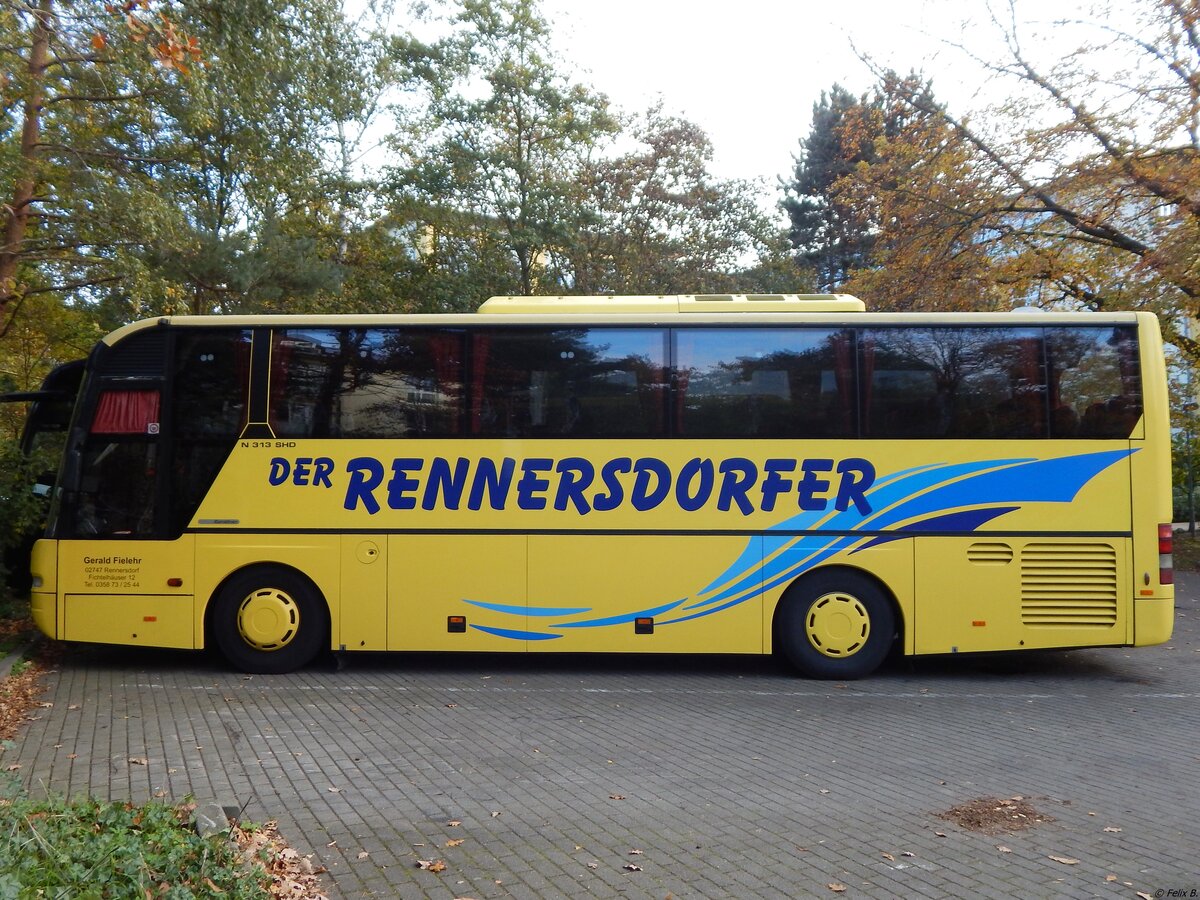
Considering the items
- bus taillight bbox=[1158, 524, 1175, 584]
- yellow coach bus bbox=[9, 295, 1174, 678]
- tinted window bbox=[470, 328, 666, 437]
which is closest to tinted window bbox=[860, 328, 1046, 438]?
yellow coach bus bbox=[9, 295, 1174, 678]

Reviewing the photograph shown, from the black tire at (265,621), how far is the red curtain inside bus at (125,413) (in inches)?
66.2

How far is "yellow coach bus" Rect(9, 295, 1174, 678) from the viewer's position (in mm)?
9516

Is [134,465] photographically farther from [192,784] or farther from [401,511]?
[192,784]

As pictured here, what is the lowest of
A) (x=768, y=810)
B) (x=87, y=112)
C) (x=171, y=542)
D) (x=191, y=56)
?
(x=768, y=810)

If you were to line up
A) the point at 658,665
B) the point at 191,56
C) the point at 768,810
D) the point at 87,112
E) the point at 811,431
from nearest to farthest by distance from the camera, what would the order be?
the point at 768,810
the point at 191,56
the point at 811,431
the point at 658,665
the point at 87,112

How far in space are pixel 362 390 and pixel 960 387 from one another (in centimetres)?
558

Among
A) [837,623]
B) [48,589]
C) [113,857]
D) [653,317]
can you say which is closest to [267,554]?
[48,589]

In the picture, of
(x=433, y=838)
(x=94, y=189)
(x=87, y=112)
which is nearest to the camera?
(x=433, y=838)

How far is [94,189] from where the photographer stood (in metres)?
13.9

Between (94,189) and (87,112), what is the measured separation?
7.24 ft

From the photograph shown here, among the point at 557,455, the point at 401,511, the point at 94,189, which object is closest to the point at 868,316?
the point at 557,455

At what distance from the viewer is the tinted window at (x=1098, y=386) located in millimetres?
9438

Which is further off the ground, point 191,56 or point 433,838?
point 191,56

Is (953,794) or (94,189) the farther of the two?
(94,189)
